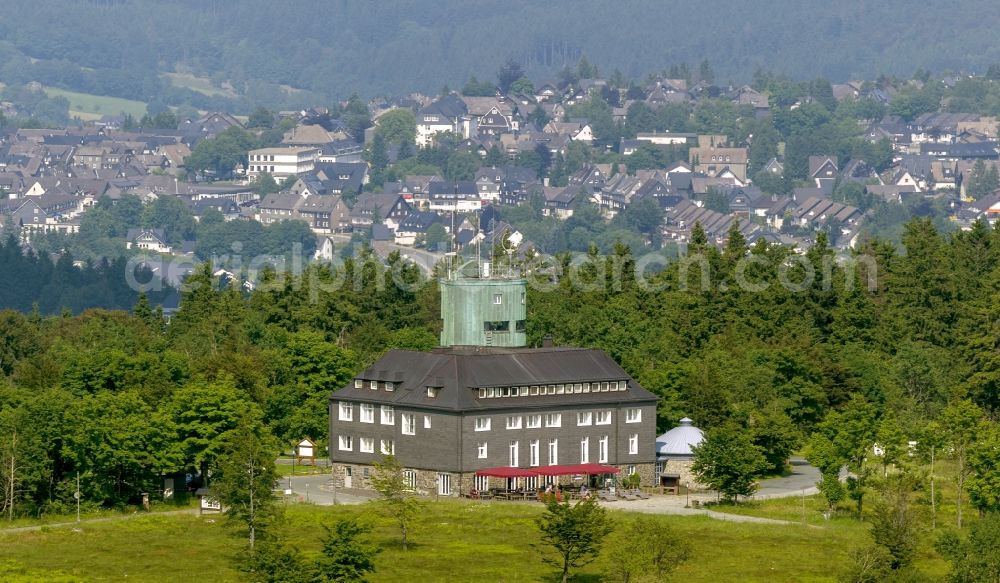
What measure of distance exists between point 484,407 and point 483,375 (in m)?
1.88

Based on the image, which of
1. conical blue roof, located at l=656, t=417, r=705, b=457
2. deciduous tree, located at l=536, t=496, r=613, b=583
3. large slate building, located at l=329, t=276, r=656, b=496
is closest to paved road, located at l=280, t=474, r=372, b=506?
large slate building, located at l=329, t=276, r=656, b=496

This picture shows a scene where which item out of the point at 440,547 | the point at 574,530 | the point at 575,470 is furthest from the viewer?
the point at 575,470

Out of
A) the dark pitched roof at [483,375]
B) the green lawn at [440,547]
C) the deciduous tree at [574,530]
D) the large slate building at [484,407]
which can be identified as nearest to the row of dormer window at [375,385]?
the large slate building at [484,407]

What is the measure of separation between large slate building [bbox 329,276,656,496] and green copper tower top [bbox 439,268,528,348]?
0.04 meters

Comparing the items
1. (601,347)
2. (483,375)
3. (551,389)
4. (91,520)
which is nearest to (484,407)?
(483,375)

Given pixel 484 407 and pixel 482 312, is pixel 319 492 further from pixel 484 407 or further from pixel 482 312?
pixel 482 312

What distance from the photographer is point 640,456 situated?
349ft

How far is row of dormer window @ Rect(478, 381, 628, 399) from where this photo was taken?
338 feet

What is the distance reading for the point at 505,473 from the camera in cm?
10144

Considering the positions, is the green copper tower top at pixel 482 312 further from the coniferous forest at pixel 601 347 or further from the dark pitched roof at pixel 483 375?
the coniferous forest at pixel 601 347

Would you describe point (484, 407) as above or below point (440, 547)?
above

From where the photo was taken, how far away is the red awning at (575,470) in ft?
338

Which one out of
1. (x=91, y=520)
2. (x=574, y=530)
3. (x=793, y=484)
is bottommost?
(x=574, y=530)

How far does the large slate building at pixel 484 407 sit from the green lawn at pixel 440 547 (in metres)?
4.20
